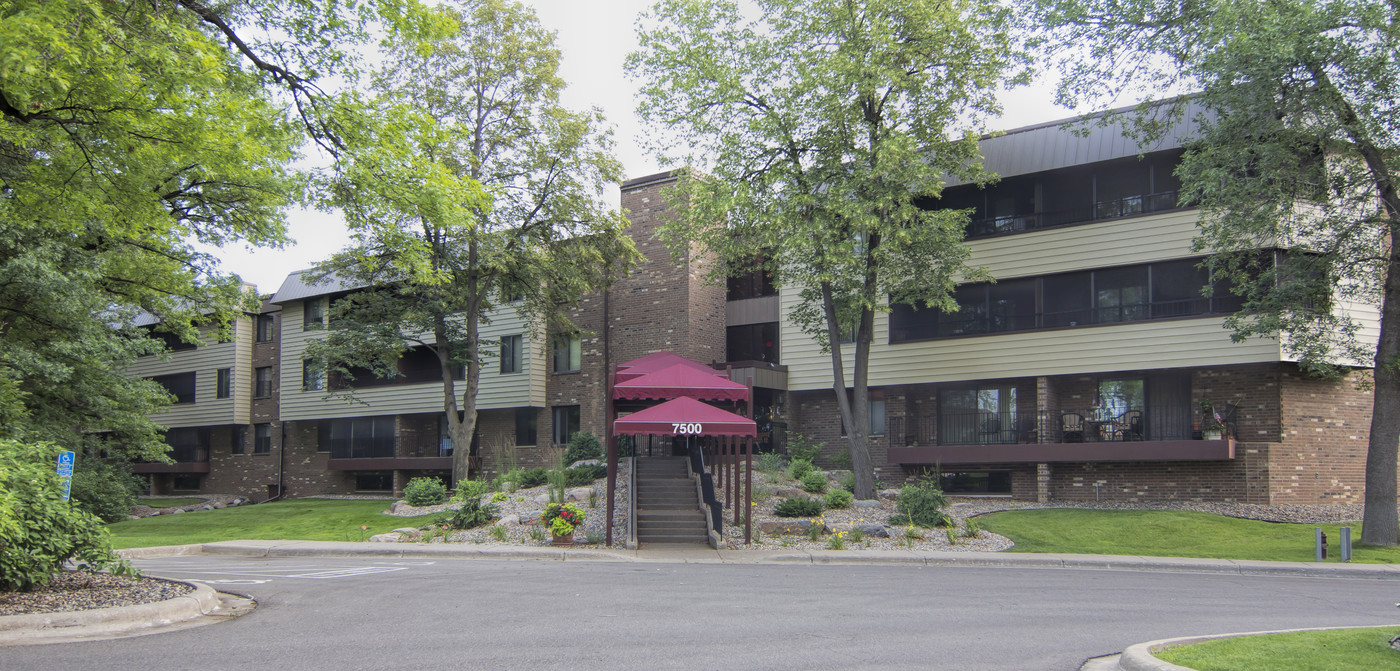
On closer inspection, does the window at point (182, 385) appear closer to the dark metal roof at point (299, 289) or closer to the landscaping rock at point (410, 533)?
the dark metal roof at point (299, 289)

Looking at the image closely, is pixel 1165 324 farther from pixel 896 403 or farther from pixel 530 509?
pixel 530 509

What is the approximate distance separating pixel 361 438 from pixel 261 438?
7811 mm

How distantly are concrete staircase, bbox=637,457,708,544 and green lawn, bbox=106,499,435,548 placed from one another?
6.29m

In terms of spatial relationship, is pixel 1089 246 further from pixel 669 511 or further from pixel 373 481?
pixel 373 481

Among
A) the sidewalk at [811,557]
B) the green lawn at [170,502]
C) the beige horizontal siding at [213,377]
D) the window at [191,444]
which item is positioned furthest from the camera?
the window at [191,444]

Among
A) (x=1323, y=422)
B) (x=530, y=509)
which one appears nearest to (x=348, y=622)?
(x=530, y=509)

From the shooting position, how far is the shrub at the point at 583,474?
25812 mm

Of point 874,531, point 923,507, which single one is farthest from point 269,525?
point 923,507

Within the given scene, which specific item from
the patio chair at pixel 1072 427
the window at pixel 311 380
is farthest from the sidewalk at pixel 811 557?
the window at pixel 311 380

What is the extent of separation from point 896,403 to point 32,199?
22.0m

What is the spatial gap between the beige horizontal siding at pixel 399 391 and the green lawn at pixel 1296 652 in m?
27.2

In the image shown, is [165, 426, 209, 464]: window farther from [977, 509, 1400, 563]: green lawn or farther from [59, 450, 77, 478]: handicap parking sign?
[977, 509, 1400, 563]: green lawn

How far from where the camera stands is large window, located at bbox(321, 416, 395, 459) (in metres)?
38.6

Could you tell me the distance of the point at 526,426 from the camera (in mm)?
35344
